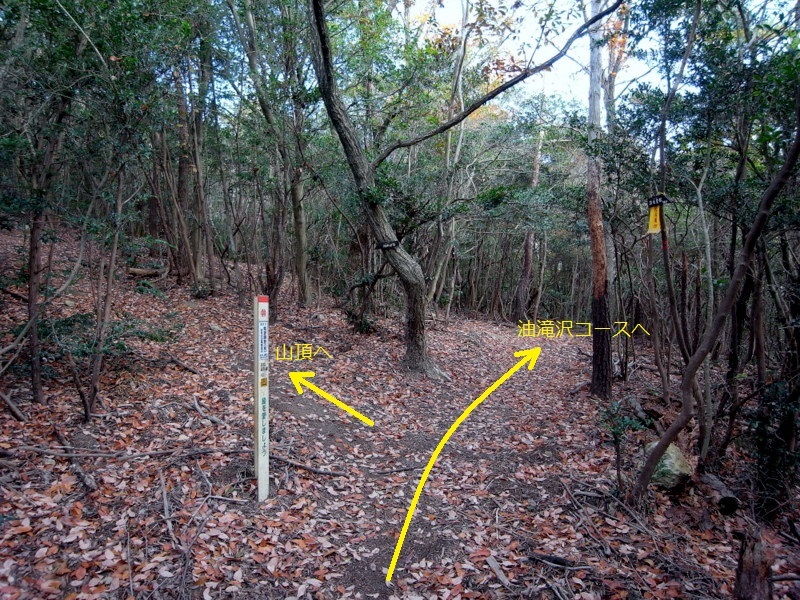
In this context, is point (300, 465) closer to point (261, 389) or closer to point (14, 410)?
point (261, 389)

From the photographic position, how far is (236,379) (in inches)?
278

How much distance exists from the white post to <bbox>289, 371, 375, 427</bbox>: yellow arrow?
2.52 m

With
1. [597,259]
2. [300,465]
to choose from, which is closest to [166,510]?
[300,465]

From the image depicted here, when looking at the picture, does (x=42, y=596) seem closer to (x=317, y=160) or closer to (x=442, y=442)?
(x=442, y=442)

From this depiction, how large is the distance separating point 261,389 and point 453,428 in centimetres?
366

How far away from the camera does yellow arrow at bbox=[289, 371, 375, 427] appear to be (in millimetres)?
6898

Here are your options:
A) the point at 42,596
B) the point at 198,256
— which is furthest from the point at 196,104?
the point at 42,596

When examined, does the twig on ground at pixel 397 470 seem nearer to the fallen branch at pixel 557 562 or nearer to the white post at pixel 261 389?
the white post at pixel 261 389

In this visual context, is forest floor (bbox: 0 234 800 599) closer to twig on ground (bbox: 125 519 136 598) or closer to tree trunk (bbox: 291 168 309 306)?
twig on ground (bbox: 125 519 136 598)

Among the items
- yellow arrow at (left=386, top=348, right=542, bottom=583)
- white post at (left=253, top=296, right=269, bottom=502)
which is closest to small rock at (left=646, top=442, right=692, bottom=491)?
yellow arrow at (left=386, top=348, right=542, bottom=583)

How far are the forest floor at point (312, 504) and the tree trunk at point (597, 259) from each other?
1.12m

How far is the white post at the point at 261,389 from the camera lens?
4.13 metres

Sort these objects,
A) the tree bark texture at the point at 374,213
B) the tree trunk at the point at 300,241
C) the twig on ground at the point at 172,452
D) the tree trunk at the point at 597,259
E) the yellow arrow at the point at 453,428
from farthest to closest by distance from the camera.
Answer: the tree trunk at the point at 300,241
the tree trunk at the point at 597,259
the tree bark texture at the point at 374,213
the twig on ground at the point at 172,452
the yellow arrow at the point at 453,428

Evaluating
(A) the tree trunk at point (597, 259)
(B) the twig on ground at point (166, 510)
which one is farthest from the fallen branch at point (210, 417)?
(A) the tree trunk at point (597, 259)
